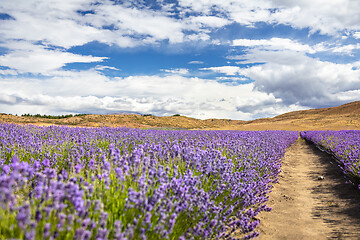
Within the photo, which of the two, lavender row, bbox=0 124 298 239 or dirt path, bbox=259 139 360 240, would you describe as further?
dirt path, bbox=259 139 360 240

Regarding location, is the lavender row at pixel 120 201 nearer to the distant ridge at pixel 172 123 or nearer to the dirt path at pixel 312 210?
the dirt path at pixel 312 210

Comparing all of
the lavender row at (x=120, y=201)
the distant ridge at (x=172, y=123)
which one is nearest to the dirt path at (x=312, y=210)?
the lavender row at (x=120, y=201)

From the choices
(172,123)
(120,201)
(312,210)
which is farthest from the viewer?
(172,123)

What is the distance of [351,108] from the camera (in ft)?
153

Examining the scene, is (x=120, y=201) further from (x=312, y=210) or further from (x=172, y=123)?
(x=172, y=123)

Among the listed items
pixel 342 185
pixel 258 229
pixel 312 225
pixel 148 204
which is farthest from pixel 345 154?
pixel 148 204

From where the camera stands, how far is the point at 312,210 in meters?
4.06

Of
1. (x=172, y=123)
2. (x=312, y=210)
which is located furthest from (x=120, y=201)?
(x=172, y=123)

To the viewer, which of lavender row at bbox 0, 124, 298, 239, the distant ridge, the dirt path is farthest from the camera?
the distant ridge

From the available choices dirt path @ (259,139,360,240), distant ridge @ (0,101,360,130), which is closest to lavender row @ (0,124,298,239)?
dirt path @ (259,139,360,240)

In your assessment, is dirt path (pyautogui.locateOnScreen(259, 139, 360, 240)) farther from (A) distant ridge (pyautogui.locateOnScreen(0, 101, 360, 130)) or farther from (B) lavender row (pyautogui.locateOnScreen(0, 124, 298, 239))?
(A) distant ridge (pyautogui.locateOnScreen(0, 101, 360, 130))

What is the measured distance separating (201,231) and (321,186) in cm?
461

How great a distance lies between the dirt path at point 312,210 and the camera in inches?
127

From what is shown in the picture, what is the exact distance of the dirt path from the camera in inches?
127
